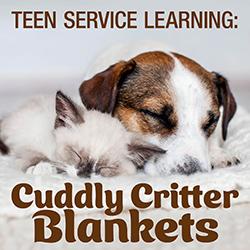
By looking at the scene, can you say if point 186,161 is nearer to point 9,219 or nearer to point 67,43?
point 9,219

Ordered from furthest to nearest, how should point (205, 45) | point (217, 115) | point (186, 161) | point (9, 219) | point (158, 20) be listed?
1. point (205, 45)
2. point (158, 20)
3. point (217, 115)
4. point (186, 161)
5. point (9, 219)

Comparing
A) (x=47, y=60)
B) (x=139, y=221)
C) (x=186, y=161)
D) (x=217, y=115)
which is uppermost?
(x=47, y=60)

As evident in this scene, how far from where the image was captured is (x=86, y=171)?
1562mm

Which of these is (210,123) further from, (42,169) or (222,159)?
(42,169)

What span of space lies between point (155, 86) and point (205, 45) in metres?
0.38

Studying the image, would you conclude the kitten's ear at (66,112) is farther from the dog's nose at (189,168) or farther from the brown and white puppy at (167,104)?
the dog's nose at (189,168)

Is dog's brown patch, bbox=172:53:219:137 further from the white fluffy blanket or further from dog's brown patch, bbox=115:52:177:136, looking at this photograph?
the white fluffy blanket

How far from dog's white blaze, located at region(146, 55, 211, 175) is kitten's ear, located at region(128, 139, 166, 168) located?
0.02m

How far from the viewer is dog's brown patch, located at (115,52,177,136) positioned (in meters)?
1.64

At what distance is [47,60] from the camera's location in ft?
6.40

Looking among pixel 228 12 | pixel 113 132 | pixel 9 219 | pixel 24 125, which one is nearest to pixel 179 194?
pixel 113 132

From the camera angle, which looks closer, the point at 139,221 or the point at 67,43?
the point at 139,221

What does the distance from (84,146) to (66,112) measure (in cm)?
9

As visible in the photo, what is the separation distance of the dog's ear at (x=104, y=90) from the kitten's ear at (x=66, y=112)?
59 mm
